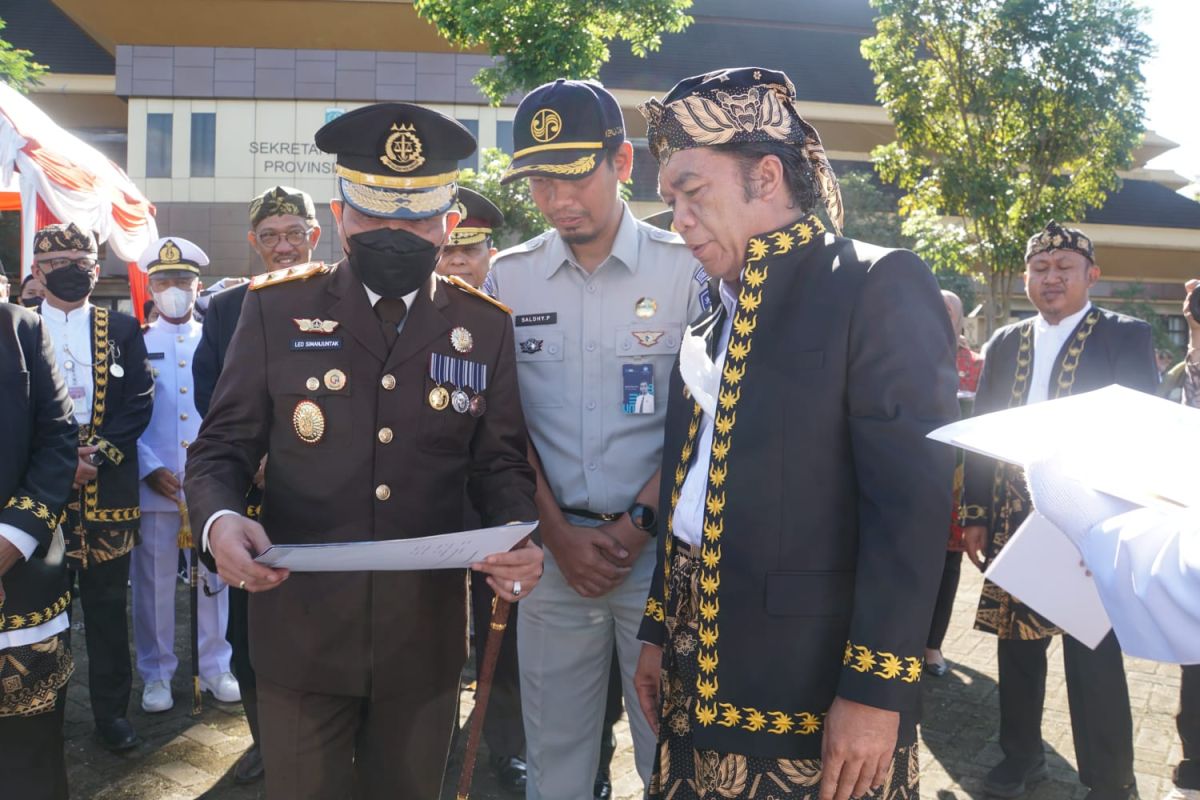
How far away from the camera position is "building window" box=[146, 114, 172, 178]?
76.8ft

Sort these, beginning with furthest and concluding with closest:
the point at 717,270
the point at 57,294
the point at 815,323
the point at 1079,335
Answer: the point at 57,294, the point at 1079,335, the point at 717,270, the point at 815,323

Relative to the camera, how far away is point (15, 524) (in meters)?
2.87

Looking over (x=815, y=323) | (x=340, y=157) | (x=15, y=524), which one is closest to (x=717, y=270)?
(x=815, y=323)

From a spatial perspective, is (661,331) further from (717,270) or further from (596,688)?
(596,688)

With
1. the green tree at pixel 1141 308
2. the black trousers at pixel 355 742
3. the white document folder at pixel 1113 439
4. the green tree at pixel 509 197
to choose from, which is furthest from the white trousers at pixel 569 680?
the green tree at pixel 1141 308

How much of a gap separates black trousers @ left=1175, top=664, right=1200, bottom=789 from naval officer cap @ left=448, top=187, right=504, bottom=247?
12.2ft

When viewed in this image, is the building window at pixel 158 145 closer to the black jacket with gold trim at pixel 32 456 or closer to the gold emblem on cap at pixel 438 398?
the black jacket with gold trim at pixel 32 456

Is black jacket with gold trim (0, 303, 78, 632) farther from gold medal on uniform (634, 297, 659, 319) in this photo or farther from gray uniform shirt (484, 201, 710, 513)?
gold medal on uniform (634, 297, 659, 319)

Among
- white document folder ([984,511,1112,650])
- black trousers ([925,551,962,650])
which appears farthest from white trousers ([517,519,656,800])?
black trousers ([925,551,962,650])

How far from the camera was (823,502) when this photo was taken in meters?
1.92

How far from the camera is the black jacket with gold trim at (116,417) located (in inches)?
185

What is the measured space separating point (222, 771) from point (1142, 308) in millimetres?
28632

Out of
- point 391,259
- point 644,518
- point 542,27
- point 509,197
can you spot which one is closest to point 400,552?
point 391,259

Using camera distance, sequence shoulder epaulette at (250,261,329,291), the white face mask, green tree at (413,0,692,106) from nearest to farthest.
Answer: shoulder epaulette at (250,261,329,291) < the white face mask < green tree at (413,0,692,106)
